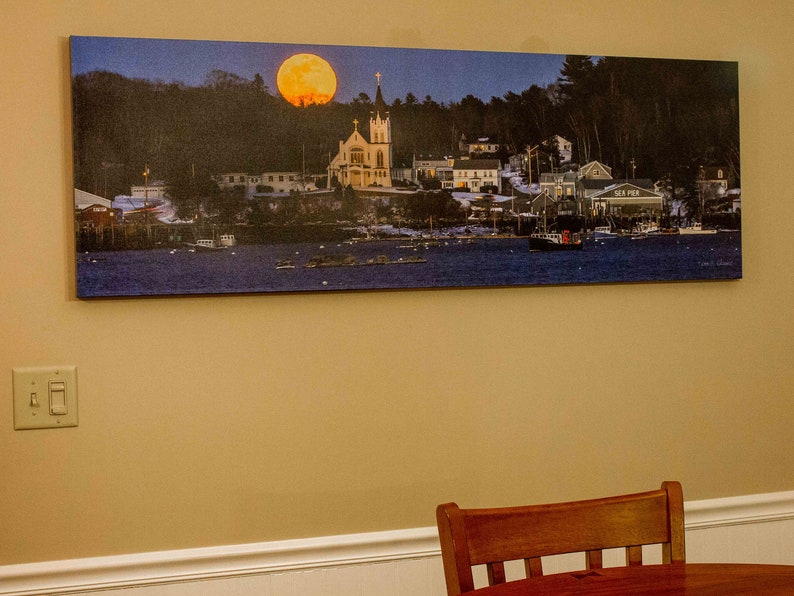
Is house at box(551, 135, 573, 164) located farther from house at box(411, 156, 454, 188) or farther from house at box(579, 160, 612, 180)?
house at box(411, 156, 454, 188)

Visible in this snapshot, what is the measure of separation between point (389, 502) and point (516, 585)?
2.27 feet

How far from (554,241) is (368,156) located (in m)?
0.47

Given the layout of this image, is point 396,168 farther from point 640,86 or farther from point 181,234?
point 640,86

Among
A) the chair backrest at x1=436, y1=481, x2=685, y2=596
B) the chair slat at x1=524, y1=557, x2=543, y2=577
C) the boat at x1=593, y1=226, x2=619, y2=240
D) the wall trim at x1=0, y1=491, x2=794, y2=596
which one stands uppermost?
the boat at x1=593, y1=226, x2=619, y2=240

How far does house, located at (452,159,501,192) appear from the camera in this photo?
1.72m

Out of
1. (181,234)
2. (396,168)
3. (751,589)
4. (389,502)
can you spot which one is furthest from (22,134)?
(751,589)

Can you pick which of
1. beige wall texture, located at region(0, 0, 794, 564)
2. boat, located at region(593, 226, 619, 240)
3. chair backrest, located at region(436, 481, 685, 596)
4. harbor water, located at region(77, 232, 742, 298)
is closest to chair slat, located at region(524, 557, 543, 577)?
chair backrest, located at region(436, 481, 685, 596)

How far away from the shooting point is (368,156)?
169cm

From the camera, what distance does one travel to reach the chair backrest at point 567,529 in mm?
1192

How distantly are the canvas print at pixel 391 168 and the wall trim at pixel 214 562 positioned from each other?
57cm

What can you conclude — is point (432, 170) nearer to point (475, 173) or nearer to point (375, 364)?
point (475, 173)

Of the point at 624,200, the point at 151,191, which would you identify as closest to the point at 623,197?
the point at 624,200

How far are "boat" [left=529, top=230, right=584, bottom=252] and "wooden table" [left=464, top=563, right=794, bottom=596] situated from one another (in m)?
0.81

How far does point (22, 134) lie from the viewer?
1.57m
